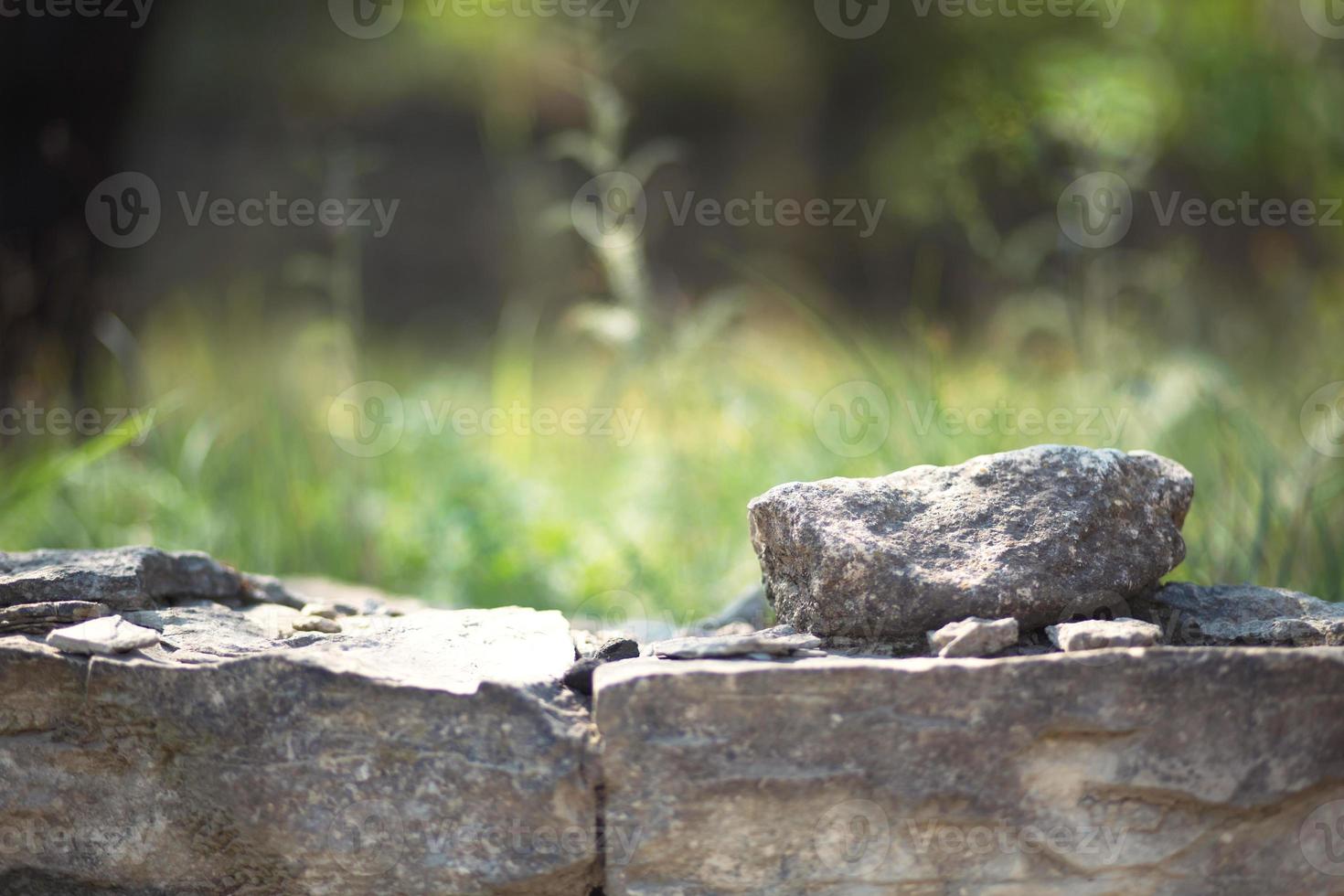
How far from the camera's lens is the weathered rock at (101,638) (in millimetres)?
1621

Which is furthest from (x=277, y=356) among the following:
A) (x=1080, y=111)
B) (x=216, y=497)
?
(x=1080, y=111)

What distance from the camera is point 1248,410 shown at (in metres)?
3.65

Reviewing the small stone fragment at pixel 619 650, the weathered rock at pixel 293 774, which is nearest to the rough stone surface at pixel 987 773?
the weathered rock at pixel 293 774

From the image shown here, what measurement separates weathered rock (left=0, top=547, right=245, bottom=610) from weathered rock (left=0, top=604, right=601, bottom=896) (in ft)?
0.80

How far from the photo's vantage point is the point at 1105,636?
1.54 metres

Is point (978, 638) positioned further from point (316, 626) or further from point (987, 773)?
point (316, 626)

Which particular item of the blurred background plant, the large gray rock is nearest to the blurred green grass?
the blurred background plant

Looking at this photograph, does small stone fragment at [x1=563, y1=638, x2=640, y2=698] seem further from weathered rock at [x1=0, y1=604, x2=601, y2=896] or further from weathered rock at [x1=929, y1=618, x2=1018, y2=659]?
weathered rock at [x1=929, y1=618, x2=1018, y2=659]

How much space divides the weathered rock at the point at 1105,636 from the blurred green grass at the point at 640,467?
1.27 metres

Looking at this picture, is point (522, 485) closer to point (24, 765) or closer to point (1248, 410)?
point (24, 765)

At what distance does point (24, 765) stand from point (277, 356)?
12.5 feet

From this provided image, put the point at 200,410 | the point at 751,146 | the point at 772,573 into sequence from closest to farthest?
the point at 772,573 < the point at 200,410 < the point at 751,146

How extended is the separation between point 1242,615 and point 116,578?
6.08ft

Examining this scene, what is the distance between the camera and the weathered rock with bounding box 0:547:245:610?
187 centimetres
